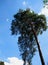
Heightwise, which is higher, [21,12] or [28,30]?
[21,12]

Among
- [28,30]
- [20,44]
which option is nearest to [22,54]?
[20,44]

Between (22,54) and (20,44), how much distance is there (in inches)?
73.4

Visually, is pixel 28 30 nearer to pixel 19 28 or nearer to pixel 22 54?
pixel 19 28

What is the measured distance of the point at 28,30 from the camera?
4153 cm

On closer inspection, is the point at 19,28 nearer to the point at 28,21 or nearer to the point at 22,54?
the point at 28,21

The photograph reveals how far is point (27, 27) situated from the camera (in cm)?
4131

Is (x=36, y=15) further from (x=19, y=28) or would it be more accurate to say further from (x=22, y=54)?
(x=22, y=54)

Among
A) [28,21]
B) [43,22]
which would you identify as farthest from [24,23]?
[43,22]

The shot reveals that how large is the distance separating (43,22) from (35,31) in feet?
7.13

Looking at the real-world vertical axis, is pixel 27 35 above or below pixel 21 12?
below

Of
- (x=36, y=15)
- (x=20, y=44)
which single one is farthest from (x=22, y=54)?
(x=36, y=15)

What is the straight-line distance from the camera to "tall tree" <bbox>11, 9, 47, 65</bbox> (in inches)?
1626

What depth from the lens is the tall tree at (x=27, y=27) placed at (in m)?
41.3

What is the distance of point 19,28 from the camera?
42.0 metres
